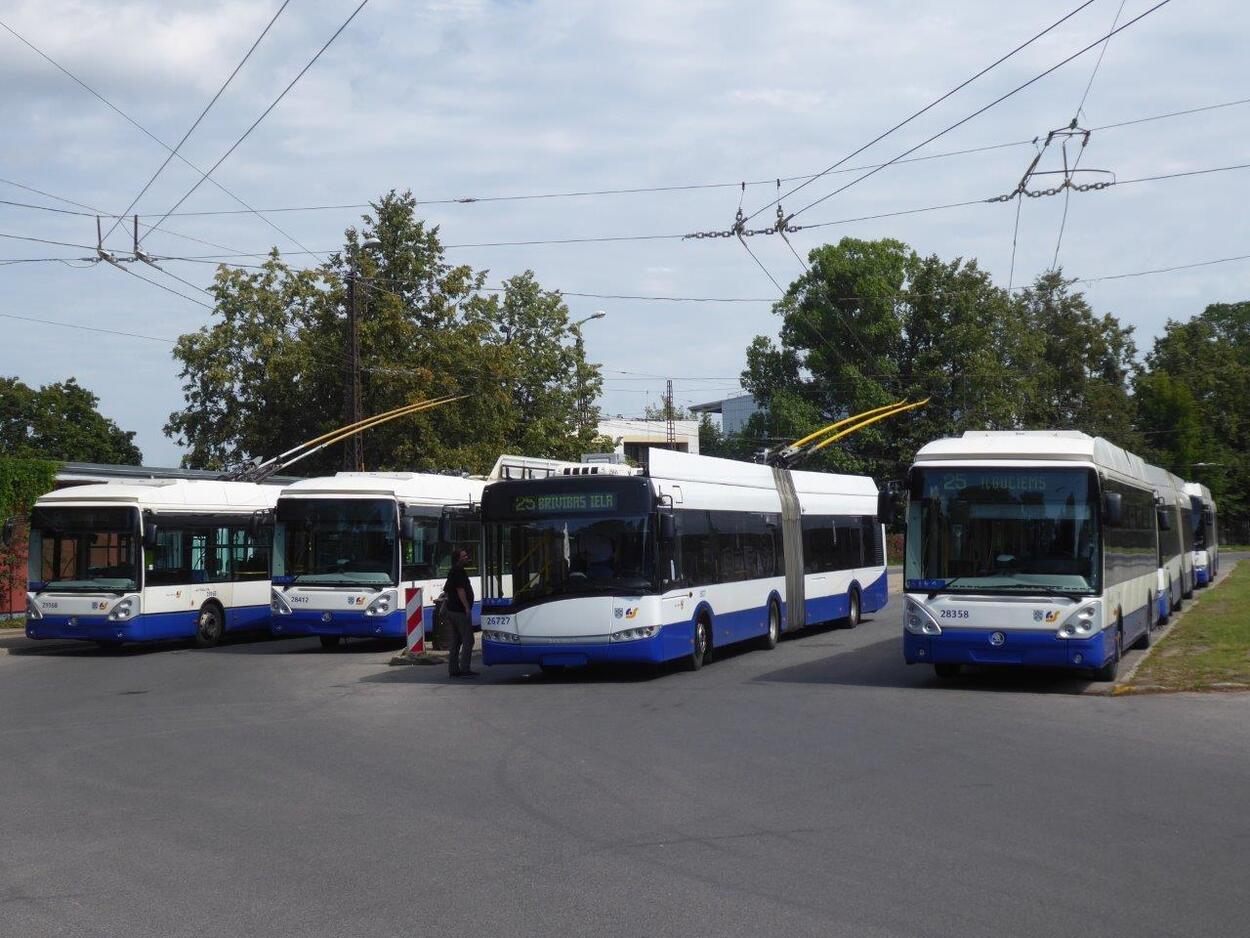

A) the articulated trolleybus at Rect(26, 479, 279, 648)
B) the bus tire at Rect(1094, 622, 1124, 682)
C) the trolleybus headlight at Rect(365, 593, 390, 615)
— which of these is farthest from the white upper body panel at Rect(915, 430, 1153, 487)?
the articulated trolleybus at Rect(26, 479, 279, 648)

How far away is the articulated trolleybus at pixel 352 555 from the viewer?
24516 mm

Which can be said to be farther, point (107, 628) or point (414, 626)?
point (107, 628)

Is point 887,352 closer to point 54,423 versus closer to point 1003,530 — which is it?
point 54,423

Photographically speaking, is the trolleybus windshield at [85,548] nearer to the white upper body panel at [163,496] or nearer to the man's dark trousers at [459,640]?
the white upper body panel at [163,496]

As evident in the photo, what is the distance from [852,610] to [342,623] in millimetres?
10195

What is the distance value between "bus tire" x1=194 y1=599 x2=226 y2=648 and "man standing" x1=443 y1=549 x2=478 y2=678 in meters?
8.30

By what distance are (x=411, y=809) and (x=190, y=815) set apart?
140 cm

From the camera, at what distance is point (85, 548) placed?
25469 mm

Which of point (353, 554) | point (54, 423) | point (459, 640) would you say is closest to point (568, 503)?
point (459, 640)

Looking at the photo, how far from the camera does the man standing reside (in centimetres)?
1975

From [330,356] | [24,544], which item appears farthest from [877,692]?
[330,356]

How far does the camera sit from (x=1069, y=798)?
9812 millimetres

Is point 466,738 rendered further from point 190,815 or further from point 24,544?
point 24,544

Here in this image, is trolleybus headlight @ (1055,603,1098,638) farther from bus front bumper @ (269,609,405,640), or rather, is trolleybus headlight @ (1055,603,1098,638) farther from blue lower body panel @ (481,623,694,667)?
bus front bumper @ (269,609,405,640)
